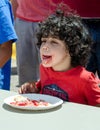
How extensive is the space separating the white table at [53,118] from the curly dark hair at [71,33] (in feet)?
1.38

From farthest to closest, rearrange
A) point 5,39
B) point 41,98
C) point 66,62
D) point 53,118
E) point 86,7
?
point 86,7, point 5,39, point 66,62, point 41,98, point 53,118

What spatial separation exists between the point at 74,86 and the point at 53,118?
47 centimetres

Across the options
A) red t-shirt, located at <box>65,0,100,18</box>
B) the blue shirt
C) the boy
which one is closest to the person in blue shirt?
the blue shirt

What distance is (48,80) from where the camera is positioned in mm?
1859

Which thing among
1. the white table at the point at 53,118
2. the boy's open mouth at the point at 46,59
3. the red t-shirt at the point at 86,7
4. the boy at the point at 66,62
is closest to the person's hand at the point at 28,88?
the boy at the point at 66,62

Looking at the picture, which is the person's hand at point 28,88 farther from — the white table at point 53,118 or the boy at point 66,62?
the white table at point 53,118

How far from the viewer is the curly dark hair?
5.92 ft

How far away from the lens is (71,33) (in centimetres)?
181

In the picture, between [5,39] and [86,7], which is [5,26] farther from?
[86,7]

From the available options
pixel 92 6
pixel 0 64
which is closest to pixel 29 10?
pixel 92 6

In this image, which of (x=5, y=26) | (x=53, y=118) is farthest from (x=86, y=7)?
(x=53, y=118)

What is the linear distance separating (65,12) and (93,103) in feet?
1.59

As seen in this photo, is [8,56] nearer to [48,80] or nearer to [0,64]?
[0,64]

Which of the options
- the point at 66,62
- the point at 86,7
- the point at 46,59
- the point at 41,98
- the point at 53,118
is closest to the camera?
the point at 53,118
